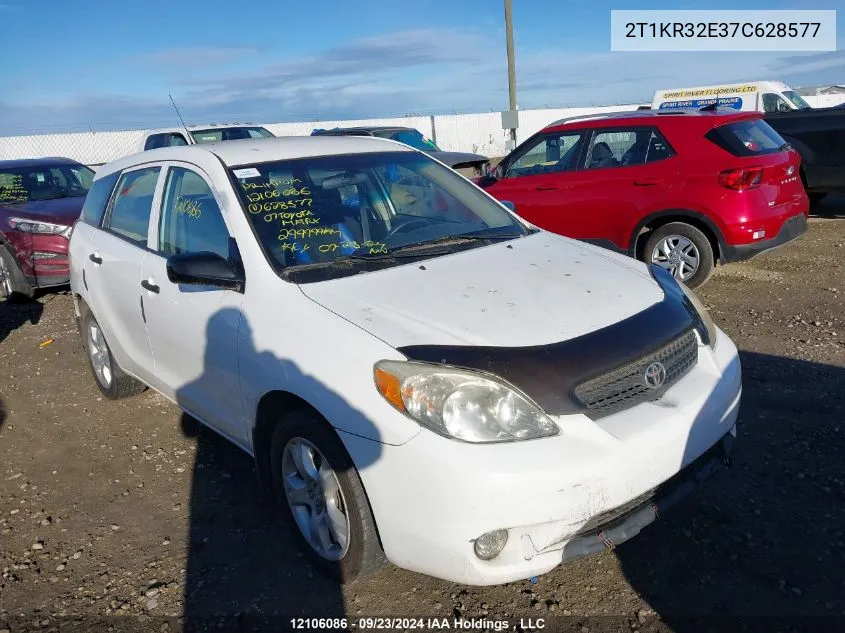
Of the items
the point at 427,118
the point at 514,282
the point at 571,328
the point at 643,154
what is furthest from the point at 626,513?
the point at 427,118

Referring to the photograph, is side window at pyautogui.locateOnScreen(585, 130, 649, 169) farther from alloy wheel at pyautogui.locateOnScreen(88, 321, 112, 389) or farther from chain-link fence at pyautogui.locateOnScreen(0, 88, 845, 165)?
chain-link fence at pyautogui.locateOnScreen(0, 88, 845, 165)

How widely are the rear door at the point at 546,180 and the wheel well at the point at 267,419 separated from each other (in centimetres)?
501

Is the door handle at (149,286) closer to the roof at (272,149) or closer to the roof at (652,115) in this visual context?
the roof at (272,149)

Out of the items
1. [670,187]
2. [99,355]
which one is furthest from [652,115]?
[99,355]

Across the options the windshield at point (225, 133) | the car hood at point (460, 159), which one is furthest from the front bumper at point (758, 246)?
the windshield at point (225, 133)

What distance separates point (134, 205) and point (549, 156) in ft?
15.7

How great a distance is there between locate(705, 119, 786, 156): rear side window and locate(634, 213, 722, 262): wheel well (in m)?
0.70

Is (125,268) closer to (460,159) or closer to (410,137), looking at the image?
(460,159)

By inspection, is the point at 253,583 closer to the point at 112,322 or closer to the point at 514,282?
the point at 514,282

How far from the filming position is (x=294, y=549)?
10.2 ft

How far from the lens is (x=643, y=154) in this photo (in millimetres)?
6887

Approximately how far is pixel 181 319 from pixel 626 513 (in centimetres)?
224

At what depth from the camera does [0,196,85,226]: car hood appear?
7758mm

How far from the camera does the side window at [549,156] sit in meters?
7.38
